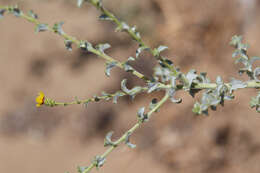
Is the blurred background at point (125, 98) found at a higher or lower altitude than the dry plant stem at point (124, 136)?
higher

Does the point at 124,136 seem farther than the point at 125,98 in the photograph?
No

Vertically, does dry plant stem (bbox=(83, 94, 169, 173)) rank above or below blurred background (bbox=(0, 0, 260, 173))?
below

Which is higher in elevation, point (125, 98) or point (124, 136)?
point (125, 98)

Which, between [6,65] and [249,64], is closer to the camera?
[249,64]

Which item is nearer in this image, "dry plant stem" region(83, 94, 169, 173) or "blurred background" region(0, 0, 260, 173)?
"dry plant stem" region(83, 94, 169, 173)

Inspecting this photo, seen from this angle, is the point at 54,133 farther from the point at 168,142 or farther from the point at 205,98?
the point at 205,98

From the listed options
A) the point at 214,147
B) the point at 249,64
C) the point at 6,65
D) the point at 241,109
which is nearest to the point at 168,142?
the point at 214,147

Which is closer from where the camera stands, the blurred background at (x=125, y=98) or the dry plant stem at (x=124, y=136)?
the dry plant stem at (x=124, y=136)

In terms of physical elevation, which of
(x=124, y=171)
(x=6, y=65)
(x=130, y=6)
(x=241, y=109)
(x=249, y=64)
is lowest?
(x=249, y=64)
